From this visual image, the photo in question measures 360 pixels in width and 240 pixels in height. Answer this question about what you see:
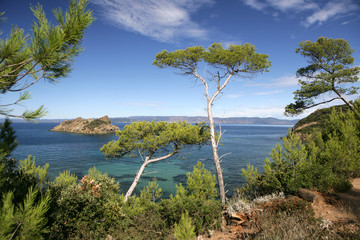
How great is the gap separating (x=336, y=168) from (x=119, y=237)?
9.51m

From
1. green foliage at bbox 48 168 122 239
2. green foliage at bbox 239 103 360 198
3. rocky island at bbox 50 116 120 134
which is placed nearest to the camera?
green foliage at bbox 48 168 122 239

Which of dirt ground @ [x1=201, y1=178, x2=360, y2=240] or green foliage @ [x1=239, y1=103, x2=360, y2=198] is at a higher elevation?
green foliage @ [x1=239, y1=103, x2=360, y2=198]

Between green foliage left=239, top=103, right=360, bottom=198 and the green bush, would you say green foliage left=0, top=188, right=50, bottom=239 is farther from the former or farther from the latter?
green foliage left=239, top=103, right=360, bottom=198

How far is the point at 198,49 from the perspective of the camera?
11906 millimetres

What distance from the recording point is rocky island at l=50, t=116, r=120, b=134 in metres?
91.7

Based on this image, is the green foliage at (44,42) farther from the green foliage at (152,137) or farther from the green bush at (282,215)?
the green foliage at (152,137)

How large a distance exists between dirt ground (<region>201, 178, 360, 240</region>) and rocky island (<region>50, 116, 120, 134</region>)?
309 feet

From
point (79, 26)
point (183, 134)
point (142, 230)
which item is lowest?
point (142, 230)

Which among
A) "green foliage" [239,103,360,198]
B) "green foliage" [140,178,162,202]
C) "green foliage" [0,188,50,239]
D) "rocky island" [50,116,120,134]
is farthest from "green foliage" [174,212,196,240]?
"rocky island" [50,116,120,134]

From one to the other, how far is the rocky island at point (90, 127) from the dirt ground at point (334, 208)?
3704 inches

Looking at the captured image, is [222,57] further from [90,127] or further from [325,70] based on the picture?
[90,127]

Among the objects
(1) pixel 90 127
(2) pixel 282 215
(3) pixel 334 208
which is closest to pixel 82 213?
(2) pixel 282 215

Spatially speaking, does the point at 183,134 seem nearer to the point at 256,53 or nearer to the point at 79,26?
the point at 256,53

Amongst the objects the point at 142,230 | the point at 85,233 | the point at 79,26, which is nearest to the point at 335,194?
the point at 142,230
